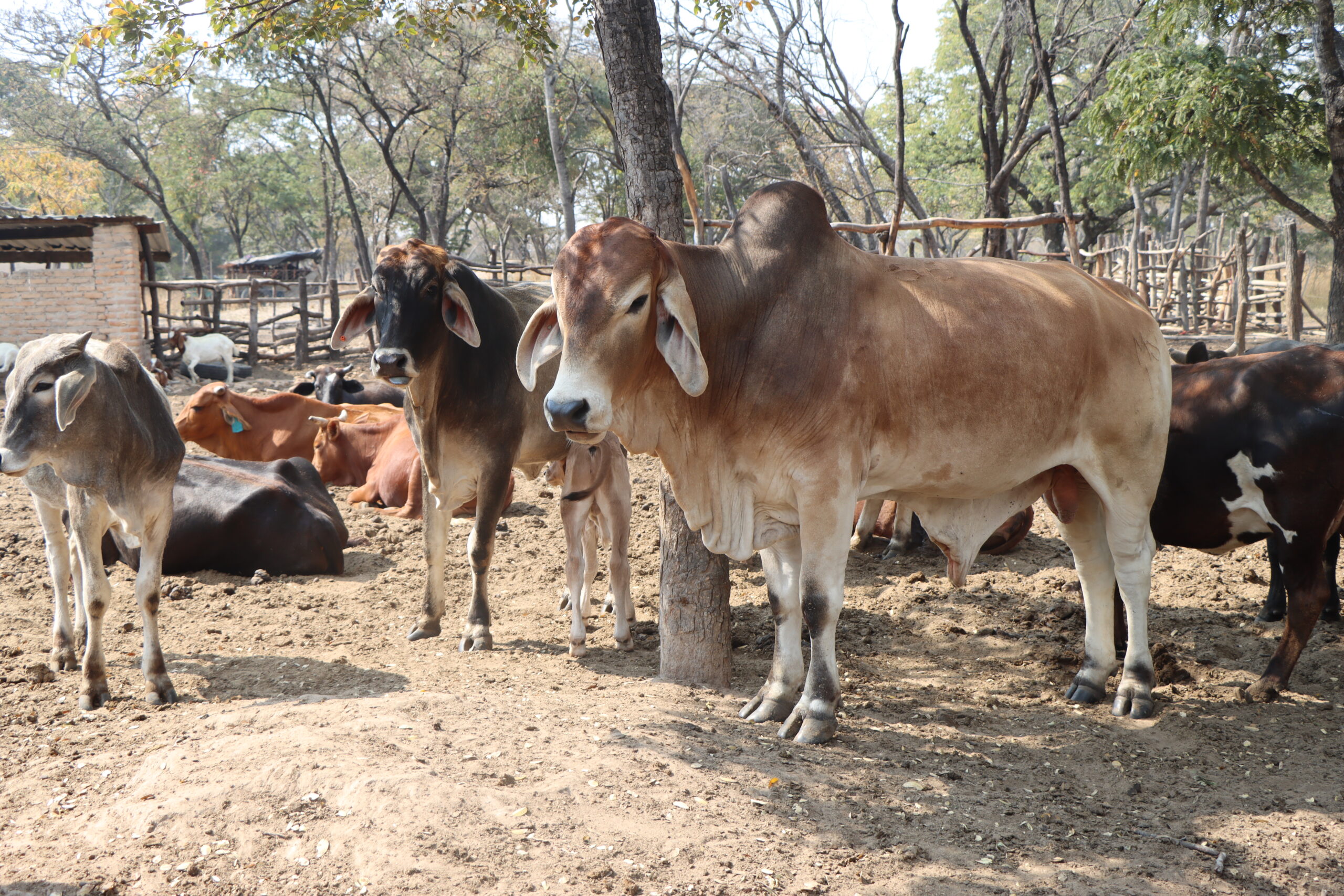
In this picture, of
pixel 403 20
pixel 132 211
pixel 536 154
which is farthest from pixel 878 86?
pixel 132 211

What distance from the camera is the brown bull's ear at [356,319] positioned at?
209 inches

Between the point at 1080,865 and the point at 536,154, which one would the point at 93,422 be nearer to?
the point at 1080,865

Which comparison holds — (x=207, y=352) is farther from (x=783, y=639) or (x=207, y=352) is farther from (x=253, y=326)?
(x=783, y=639)

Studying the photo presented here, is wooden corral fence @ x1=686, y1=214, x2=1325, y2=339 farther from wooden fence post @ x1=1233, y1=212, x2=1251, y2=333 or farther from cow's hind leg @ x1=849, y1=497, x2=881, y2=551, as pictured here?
cow's hind leg @ x1=849, y1=497, x2=881, y2=551

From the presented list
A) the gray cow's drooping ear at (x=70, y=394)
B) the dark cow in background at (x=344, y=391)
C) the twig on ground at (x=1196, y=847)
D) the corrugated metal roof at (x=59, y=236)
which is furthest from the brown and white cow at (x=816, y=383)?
the corrugated metal roof at (x=59, y=236)

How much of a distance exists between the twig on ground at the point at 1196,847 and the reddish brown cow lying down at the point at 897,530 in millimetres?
3196

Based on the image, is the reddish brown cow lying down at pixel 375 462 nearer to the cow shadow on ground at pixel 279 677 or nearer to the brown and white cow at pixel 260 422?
the brown and white cow at pixel 260 422

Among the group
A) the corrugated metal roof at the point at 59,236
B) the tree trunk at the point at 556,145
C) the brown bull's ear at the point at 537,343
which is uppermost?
the tree trunk at the point at 556,145

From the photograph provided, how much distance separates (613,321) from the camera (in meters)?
3.44

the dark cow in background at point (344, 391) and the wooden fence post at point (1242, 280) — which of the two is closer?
the wooden fence post at point (1242, 280)

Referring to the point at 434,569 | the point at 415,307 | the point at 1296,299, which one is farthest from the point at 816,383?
Answer: the point at 1296,299

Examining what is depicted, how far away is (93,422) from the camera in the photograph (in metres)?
4.20

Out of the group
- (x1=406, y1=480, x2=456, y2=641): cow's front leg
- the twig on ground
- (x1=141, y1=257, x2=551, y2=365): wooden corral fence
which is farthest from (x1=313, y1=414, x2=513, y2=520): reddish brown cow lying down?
(x1=141, y1=257, x2=551, y2=365): wooden corral fence

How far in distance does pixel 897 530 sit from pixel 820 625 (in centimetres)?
313
